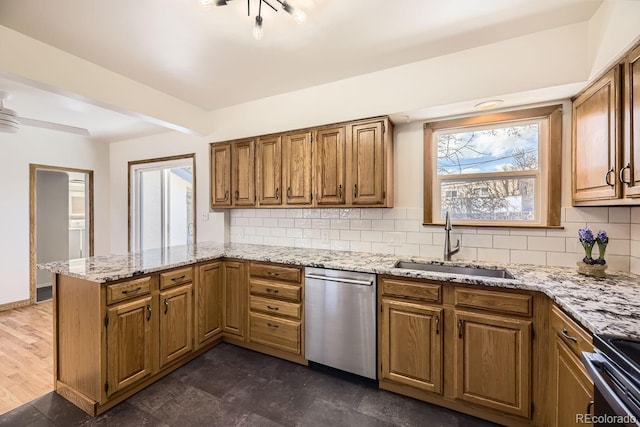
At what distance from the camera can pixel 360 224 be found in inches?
112

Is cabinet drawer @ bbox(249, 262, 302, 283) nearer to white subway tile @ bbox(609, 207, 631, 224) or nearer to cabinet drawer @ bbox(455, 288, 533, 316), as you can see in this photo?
cabinet drawer @ bbox(455, 288, 533, 316)

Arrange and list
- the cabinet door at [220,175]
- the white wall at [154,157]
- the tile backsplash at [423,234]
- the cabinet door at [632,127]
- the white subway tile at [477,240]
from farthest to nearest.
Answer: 1. the white wall at [154,157]
2. the cabinet door at [220,175]
3. the white subway tile at [477,240]
4. the tile backsplash at [423,234]
5. the cabinet door at [632,127]

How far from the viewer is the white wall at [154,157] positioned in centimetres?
357

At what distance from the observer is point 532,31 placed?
1.90 meters

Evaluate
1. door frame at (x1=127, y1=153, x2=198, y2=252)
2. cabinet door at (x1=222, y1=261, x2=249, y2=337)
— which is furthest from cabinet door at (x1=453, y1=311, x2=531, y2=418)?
door frame at (x1=127, y1=153, x2=198, y2=252)

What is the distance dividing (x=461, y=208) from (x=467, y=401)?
147 cm

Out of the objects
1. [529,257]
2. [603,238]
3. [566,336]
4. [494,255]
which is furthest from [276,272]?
[603,238]

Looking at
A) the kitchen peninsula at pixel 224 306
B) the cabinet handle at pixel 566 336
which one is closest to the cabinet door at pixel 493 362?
the kitchen peninsula at pixel 224 306

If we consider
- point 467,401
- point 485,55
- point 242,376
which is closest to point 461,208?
point 485,55

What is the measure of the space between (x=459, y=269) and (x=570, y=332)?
0.91 meters

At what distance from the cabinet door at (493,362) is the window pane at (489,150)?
129 centimetres

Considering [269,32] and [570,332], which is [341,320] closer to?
[570,332]

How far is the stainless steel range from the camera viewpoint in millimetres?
822

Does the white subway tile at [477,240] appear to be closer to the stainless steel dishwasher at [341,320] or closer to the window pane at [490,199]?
the window pane at [490,199]
